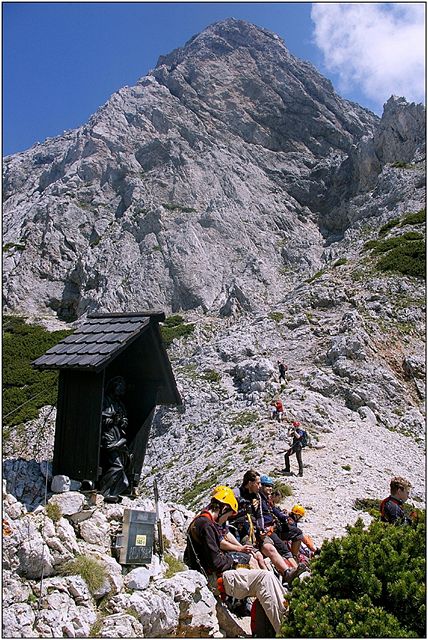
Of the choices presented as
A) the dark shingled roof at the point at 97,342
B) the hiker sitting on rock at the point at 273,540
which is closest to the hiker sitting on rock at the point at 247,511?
the hiker sitting on rock at the point at 273,540

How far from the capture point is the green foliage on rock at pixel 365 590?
3.96 m

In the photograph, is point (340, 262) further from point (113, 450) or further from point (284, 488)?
point (113, 450)

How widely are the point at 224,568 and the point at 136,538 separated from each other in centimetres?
102

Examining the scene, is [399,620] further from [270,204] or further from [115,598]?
[270,204]

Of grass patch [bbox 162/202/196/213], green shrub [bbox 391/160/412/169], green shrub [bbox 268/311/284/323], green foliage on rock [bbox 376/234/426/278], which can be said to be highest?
green shrub [bbox 391/160/412/169]

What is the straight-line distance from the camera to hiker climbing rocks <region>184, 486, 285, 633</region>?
17.0ft

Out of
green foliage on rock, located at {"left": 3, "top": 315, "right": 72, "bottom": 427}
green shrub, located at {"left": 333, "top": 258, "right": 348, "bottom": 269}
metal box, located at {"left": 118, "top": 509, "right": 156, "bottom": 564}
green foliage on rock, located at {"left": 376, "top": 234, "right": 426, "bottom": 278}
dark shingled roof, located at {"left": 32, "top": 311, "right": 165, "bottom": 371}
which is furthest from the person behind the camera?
green shrub, located at {"left": 333, "top": 258, "right": 348, "bottom": 269}

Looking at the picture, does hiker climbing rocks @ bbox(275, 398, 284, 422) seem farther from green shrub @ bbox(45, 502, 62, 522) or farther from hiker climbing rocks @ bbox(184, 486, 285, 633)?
green shrub @ bbox(45, 502, 62, 522)

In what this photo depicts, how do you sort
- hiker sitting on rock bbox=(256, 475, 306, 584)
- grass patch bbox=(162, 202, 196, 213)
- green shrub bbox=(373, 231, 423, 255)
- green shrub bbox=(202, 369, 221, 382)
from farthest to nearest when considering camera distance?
grass patch bbox=(162, 202, 196, 213)
green shrub bbox=(373, 231, 423, 255)
green shrub bbox=(202, 369, 221, 382)
hiker sitting on rock bbox=(256, 475, 306, 584)

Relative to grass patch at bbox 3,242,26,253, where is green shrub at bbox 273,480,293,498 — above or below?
below

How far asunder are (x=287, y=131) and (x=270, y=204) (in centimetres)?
2014

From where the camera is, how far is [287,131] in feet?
269

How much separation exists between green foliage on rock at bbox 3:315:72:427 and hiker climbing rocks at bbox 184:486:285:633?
50.9 ft

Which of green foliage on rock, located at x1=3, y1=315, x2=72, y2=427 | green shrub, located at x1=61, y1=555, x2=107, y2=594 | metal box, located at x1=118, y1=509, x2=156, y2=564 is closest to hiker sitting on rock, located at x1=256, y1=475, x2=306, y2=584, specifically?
metal box, located at x1=118, y1=509, x2=156, y2=564
